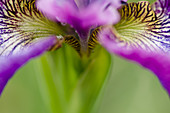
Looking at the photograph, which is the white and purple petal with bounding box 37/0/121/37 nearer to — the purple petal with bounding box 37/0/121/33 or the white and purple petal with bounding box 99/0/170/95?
the purple petal with bounding box 37/0/121/33

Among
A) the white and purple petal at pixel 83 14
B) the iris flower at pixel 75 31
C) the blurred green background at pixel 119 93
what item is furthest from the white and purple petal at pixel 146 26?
the blurred green background at pixel 119 93

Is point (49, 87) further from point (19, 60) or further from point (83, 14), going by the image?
point (83, 14)

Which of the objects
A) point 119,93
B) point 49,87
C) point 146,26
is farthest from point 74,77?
point 119,93

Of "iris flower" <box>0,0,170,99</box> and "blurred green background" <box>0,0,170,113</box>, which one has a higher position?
"iris flower" <box>0,0,170,99</box>

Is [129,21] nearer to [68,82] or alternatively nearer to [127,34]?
[127,34]

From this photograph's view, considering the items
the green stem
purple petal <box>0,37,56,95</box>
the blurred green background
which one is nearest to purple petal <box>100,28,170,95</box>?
purple petal <box>0,37,56,95</box>

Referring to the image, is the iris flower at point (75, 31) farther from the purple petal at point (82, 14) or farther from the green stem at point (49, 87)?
the green stem at point (49, 87)

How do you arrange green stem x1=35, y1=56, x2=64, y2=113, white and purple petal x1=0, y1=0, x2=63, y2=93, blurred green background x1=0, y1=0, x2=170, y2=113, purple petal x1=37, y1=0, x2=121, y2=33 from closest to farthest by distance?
purple petal x1=37, y1=0, x2=121, y2=33, white and purple petal x1=0, y1=0, x2=63, y2=93, green stem x1=35, y1=56, x2=64, y2=113, blurred green background x1=0, y1=0, x2=170, y2=113
